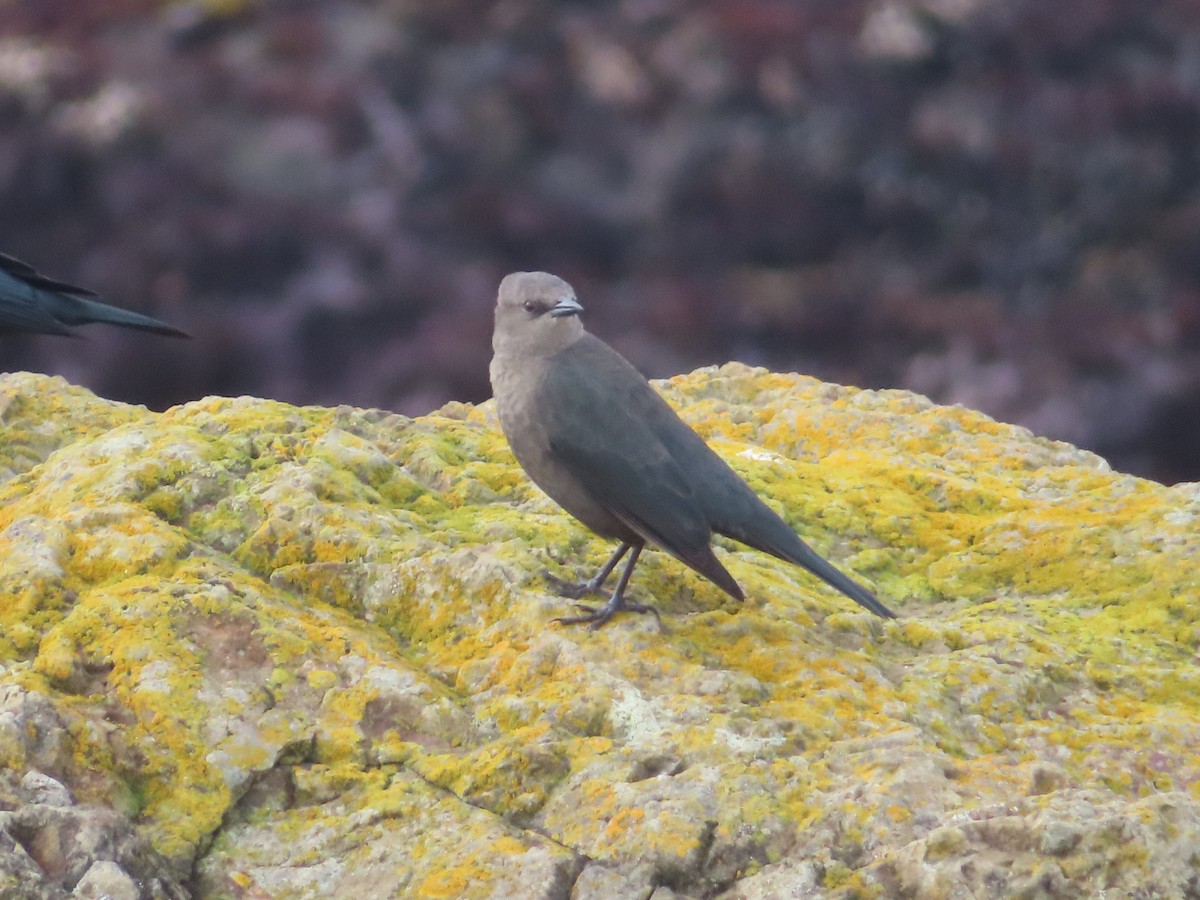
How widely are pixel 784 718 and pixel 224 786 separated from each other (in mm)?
937

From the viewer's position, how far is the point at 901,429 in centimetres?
434

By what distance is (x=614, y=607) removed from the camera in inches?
120

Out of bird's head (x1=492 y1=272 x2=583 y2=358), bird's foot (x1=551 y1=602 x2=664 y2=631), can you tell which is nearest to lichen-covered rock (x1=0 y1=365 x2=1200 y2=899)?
bird's foot (x1=551 y1=602 x2=664 y2=631)

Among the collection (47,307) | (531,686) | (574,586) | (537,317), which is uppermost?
(47,307)

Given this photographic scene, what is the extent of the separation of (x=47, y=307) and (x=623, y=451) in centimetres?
287

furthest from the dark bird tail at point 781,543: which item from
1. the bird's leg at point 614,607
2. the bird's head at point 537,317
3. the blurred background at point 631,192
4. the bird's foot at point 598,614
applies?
the blurred background at point 631,192

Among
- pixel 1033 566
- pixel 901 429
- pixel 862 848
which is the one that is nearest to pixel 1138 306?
pixel 901 429

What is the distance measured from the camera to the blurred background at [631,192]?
585 centimetres

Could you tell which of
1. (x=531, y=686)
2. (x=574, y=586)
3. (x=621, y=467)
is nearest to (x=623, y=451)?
(x=621, y=467)

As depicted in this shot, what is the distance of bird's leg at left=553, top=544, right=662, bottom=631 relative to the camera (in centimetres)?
294

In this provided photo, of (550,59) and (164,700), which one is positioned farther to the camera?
(550,59)

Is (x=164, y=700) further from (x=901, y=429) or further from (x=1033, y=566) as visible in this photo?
(x=901, y=429)

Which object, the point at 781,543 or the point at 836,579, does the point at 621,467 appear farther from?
the point at 836,579

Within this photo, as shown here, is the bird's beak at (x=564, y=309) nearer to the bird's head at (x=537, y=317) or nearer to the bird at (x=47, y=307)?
the bird's head at (x=537, y=317)
